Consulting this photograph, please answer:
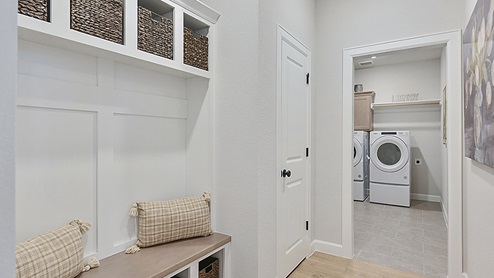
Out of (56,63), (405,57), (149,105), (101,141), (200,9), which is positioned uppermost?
(405,57)

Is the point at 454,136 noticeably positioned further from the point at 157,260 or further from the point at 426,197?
the point at 426,197

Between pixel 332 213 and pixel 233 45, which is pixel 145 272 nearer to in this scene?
pixel 233 45

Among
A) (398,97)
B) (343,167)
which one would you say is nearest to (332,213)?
(343,167)

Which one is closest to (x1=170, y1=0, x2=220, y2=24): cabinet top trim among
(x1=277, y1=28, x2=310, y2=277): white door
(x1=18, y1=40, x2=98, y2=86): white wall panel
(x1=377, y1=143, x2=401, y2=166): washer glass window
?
(x1=277, y1=28, x2=310, y2=277): white door

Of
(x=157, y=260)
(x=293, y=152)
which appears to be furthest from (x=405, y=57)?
(x=157, y=260)

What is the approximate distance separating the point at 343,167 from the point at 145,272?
2207 mm

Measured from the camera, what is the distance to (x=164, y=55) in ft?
6.07

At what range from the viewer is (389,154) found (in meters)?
5.35

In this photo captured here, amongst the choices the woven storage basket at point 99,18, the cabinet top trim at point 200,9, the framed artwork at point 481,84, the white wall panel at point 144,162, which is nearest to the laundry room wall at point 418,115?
the framed artwork at point 481,84

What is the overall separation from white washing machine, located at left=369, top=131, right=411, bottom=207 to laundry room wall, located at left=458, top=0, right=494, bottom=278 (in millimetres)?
2954

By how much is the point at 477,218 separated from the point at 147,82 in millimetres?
2577

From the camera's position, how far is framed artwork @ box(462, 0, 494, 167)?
134 centimetres

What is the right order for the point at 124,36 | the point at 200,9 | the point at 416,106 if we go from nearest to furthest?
the point at 124,36
the point at 200,9
the point at 416,106

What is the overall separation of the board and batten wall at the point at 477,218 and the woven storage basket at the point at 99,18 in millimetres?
2295
